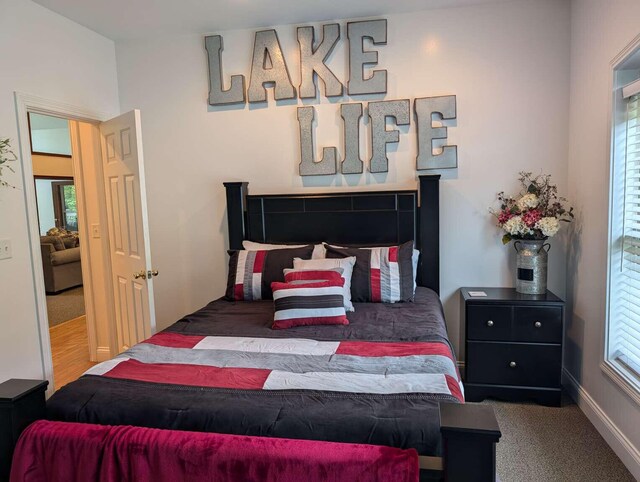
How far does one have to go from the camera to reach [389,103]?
3314 mm

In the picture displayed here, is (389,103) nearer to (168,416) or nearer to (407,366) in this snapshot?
(407,366)

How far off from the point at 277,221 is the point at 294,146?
591 mm

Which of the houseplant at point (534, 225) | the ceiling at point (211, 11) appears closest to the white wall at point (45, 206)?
the ceiling at point (211, 11)

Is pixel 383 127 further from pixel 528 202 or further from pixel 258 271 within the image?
pixel 258 271

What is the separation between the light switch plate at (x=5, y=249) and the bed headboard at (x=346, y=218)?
4.69 feet

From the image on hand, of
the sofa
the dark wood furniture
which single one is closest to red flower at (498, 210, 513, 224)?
the dark wood furniture

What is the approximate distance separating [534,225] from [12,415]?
2.86 metres

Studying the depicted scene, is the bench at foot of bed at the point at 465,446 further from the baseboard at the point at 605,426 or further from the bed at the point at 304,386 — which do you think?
the baseboard at the point at 605,426

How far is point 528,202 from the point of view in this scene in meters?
3.00

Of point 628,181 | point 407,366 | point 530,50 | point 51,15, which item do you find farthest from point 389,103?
point 51,15

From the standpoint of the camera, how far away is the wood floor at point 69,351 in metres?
3.70

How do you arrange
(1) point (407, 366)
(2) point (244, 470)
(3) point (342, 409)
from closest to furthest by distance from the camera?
(2) point (244, 470)
(3) point (342, 409)
(1) point (407, 366)

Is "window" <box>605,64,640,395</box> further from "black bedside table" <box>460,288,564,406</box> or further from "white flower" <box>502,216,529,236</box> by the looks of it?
"white flower" <box>502,216,529,236</box>

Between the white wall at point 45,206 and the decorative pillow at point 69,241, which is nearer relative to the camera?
the decorative pillow at point 69,241
